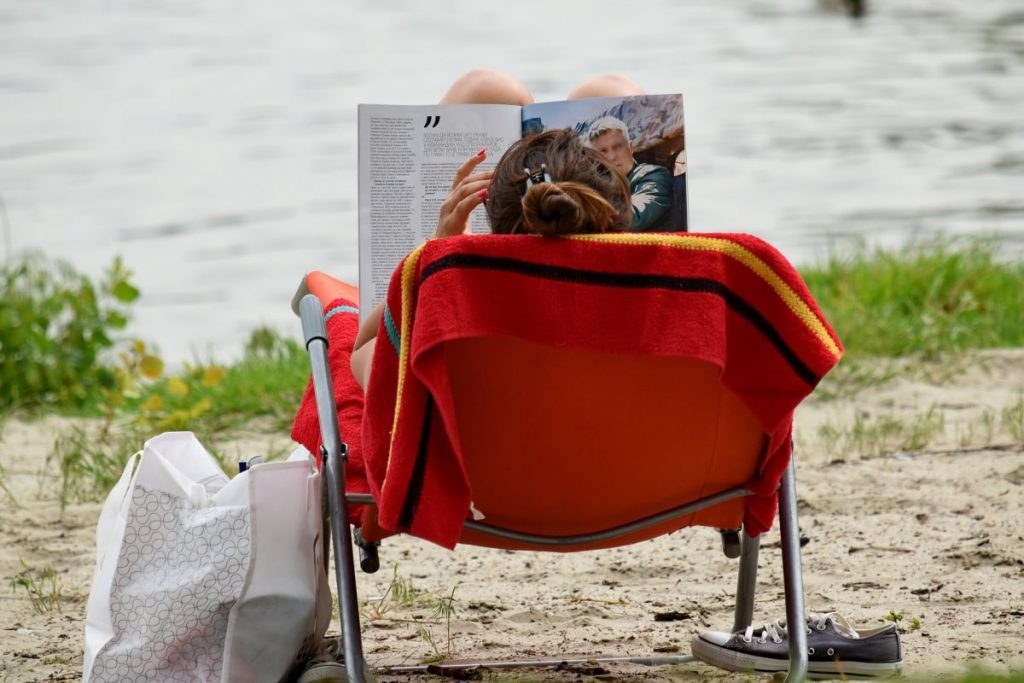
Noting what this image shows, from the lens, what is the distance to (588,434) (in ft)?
8.61

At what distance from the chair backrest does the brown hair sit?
8.8 inches

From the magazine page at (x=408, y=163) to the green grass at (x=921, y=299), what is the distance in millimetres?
3247

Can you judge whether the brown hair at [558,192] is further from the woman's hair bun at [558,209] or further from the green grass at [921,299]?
the green grass at [921,299]

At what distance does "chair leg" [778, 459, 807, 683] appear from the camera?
8.89 ft

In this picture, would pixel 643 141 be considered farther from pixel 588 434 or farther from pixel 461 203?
pixel 588 434

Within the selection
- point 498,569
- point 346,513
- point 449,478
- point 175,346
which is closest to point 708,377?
point 449,478

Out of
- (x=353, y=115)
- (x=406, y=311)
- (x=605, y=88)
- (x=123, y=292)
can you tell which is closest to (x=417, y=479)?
(x=406, y=311)

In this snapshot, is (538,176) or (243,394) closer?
(538,176)

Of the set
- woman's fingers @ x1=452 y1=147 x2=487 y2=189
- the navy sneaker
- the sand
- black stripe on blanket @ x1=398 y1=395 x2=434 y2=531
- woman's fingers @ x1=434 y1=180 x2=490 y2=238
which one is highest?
woman's fingers @ x1=452 y1=147 x2=487 y2=189

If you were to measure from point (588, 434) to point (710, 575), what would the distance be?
1.54 meters

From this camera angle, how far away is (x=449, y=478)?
2604 mm

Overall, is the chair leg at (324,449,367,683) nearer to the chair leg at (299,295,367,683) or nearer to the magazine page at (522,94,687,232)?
the chair leg at (299,295,367,683)

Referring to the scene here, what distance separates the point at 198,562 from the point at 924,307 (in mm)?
4654

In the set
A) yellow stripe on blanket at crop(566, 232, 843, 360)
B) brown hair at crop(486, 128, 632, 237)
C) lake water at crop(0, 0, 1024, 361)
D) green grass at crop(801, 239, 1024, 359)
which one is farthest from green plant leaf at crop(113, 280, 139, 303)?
yellow stripe on blanket at crop(566, 232, 843, 360)
